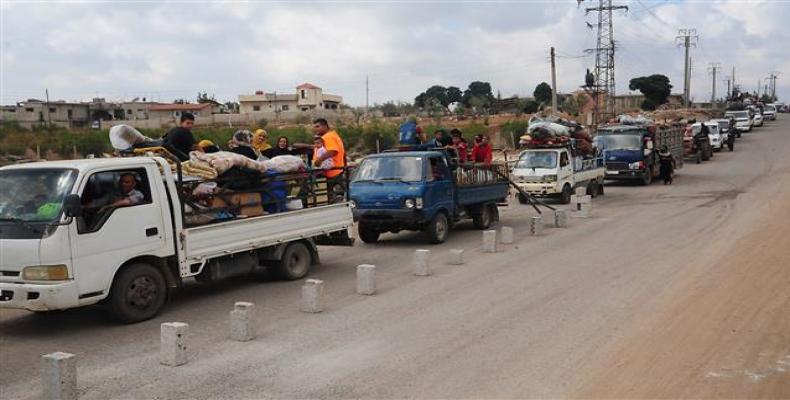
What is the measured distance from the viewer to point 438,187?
47.1 ft

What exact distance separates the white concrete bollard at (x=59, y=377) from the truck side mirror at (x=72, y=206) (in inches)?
78.1

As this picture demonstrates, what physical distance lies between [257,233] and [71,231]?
2.76 meters

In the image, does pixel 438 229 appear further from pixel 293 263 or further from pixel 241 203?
pixel 241 203

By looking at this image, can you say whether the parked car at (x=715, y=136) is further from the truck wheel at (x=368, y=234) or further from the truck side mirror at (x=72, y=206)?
the truck side mirror at (x=72, y=206)

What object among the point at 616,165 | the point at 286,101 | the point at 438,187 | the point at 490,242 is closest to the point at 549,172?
the point at 616,165

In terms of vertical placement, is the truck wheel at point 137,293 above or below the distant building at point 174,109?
below

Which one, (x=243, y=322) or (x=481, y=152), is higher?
(x=481, y=152)

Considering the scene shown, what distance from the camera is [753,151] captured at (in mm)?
→ 41938

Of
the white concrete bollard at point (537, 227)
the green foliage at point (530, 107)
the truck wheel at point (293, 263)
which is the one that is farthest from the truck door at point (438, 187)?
the green foliage at point (530, 107)

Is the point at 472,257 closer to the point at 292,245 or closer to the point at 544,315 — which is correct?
the point at 292,245

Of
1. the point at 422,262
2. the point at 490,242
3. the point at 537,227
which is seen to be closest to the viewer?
the point at 422,262

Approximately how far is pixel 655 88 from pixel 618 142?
8437 cm

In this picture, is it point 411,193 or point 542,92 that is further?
point 542,92

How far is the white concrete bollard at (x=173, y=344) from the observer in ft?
22.1
